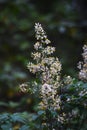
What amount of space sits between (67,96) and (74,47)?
7.36 metres

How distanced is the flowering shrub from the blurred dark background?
18.4ft

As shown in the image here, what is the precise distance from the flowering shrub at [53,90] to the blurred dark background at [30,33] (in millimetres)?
5611

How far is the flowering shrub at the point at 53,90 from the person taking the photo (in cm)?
339

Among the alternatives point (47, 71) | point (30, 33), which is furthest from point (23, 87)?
point (30, 33)

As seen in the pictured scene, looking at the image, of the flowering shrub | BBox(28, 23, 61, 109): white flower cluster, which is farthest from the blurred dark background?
BBox(28, 23, 61, 109): white flower cluster

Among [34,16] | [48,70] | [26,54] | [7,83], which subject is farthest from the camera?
[34,16]

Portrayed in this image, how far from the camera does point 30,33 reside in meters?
10.8

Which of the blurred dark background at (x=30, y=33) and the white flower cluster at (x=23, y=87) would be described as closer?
the white flower cluster at (x=23, y=87)

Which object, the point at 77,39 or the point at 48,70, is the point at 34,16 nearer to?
the point at 77,39

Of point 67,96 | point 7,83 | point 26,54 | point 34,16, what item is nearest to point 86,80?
point 67,96

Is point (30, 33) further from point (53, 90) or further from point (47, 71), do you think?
point (53, 90)

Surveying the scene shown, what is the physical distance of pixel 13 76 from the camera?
955cm

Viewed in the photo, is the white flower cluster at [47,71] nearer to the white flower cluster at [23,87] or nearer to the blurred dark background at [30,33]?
the white flower cluster at [23,87]

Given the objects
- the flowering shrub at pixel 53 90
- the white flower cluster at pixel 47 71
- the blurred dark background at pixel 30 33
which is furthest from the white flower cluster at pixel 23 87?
the blurred dark background at pixel 30 33
